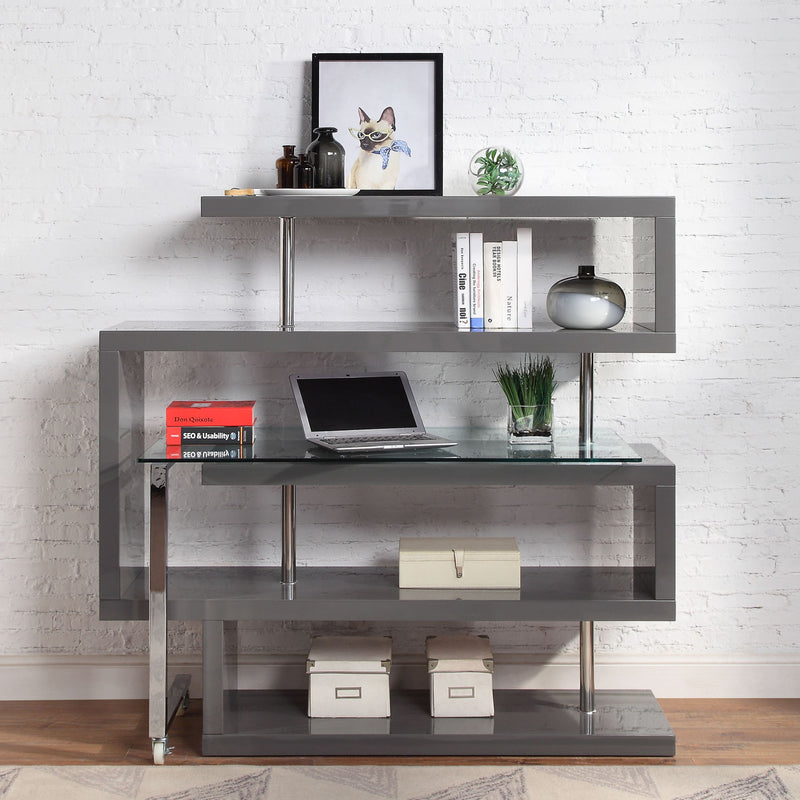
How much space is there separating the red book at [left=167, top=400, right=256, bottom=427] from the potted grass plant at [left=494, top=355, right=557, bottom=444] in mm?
700

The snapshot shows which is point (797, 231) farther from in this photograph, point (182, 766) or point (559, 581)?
point (182, 766)

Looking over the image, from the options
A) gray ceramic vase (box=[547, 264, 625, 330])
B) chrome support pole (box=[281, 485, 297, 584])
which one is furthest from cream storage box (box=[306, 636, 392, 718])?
gray ceramic vase (box=[547, 264, 625, 330])

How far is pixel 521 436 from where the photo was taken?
2.81m

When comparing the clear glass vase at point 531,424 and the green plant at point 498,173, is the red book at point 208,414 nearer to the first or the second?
the clear glass vase at point 531,424

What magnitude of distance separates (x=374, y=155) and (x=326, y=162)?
22cm

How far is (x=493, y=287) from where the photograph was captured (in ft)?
8.97

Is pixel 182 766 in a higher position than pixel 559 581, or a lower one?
lower

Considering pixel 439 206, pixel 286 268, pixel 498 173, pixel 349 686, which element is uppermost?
pixel 498 173

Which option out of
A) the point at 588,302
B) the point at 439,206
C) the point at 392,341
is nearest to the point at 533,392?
the point at 588,302

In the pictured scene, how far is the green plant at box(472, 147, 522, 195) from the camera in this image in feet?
9.05

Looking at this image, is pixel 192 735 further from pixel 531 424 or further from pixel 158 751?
pixel 531 424

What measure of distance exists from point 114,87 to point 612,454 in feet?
5.69

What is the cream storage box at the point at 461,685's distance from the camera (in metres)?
2.84

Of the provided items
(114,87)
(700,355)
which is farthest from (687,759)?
(114,87)
